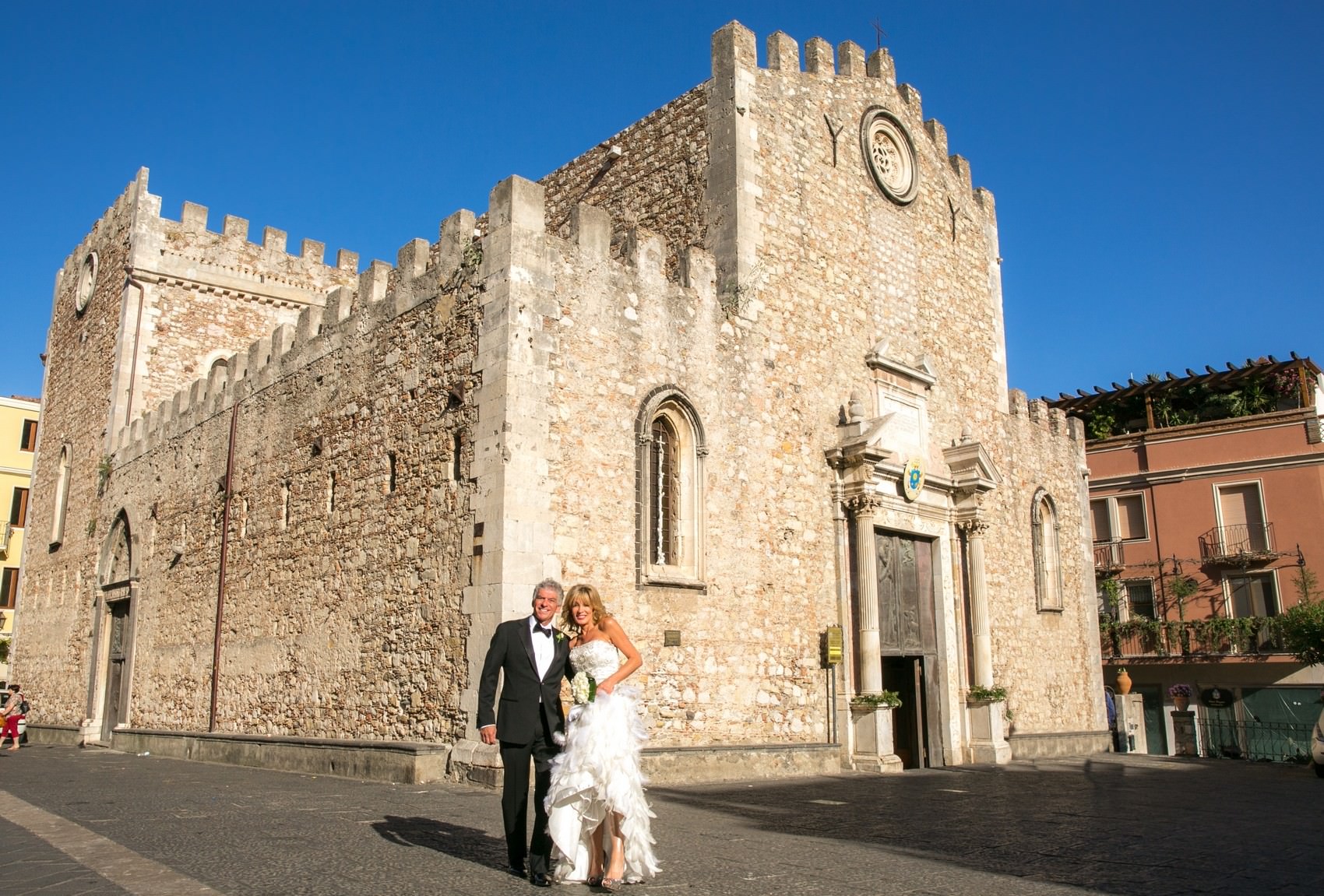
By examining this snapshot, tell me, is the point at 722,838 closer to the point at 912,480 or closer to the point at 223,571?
the point at 912,480

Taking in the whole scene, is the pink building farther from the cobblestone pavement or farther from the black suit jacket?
the black suit jacket

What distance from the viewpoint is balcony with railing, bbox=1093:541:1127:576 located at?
109 feet

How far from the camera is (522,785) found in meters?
5.70

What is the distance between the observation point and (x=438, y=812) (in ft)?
26.5

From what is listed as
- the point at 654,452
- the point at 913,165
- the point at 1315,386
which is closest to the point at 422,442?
the point at 654,452

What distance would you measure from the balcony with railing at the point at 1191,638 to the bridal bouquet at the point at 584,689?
2975cm

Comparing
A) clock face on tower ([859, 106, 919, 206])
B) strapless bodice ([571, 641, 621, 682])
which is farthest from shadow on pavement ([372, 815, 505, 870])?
clock face on tower ([859, 106, 919, 206])

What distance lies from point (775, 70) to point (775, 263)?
9.66ft

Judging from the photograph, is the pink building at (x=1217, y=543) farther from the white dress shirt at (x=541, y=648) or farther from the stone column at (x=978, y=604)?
the white dress shirt at (x=541, y=648)

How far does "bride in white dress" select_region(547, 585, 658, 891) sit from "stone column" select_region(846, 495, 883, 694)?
8836 mm

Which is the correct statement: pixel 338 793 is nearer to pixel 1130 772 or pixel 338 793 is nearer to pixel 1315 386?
pixel 1130 772

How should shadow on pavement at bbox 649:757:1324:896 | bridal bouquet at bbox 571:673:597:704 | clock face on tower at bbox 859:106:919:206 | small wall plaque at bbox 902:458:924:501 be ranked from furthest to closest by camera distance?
clock face on tower at bbox 859:106:919:206
small wall plaque at bbox 902:458:924:501
shadow on pavement at bbox 649:757:1324:896
bridal bouquet at bbox 571:673:597:704

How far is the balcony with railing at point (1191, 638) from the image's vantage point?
98.6 feet

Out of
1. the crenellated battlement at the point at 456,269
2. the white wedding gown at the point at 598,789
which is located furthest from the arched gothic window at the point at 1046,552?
the white wedding gown at the point at 598,789
